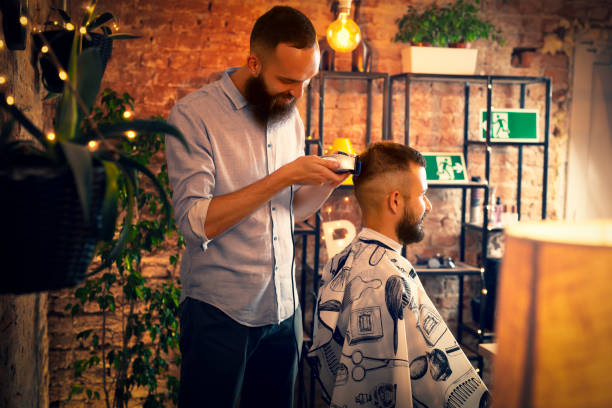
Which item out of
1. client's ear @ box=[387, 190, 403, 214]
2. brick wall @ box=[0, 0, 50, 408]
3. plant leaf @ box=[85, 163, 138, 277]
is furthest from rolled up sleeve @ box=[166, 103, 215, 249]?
client's ear @ box=[387, 190, 403, 214]

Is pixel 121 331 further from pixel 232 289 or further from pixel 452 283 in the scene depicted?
pixel 452 283

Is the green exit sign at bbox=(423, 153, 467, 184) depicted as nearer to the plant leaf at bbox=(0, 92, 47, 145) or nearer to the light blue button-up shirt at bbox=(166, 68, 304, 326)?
the light blue button-up shirt at bbox=(166, 68, 304, 326)

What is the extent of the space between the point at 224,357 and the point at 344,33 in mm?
2008

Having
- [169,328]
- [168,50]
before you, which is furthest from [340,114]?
[169,328]

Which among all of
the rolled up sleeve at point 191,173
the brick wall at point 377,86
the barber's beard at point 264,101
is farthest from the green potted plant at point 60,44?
the brick wall at point 377,86

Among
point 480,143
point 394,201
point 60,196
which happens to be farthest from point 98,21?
point 480,143

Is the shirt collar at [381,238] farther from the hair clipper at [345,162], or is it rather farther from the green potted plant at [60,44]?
the green potted plant at [60,44]

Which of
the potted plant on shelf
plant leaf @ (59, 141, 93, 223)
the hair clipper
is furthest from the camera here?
the potted plant on shelf

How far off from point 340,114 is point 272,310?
6.38 ft

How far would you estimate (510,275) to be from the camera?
25.8 inches

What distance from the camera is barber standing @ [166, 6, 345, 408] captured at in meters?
1.49

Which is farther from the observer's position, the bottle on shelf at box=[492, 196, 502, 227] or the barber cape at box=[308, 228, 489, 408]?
the bottle on shelf at box=[492, 196, 502, 227]

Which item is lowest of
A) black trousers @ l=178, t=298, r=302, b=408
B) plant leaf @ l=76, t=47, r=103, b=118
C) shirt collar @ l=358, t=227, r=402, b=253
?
black trousers @ l=178, t=298, r=302, b=408

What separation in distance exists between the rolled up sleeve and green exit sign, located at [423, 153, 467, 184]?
1911 millimetres
